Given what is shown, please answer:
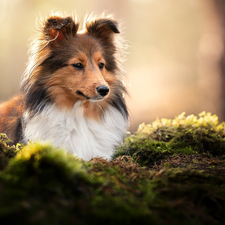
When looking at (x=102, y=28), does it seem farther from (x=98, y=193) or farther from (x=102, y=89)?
(x=98, y=193)

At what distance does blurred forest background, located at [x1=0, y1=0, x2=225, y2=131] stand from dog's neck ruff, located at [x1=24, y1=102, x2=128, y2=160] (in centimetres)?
1049

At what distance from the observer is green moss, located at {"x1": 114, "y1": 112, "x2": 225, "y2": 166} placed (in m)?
3.30

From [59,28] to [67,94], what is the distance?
92cm

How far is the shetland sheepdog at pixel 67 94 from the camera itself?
11.3 ft

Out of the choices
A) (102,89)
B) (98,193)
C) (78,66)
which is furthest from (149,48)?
(98,193)

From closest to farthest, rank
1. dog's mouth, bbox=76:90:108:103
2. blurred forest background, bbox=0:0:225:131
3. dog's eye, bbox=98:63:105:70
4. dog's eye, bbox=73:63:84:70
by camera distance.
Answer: dog's mouth, bbox=76:90:108:103 → dog's eye, bbox=73:63:84:70 → dog's eye, bbox=98:63:105:70 → blurred forest background, bbox=0:0:225:131

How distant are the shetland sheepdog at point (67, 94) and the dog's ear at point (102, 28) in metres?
0.02

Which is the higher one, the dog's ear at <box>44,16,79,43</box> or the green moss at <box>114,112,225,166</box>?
the dog's ear at <box>44,16,79,43</box>

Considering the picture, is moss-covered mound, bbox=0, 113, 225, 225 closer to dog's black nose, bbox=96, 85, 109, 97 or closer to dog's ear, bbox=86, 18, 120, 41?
dog's black nose, bbox=96, 85, 109, 97

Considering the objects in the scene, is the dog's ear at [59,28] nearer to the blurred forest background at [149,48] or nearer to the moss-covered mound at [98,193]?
the moss-covered mound at [98,193]

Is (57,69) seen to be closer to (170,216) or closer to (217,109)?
(170,216)

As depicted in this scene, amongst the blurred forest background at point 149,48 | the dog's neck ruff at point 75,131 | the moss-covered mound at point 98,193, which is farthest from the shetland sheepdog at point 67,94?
the blurred forest background at point 149,48

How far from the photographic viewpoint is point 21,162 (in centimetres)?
136

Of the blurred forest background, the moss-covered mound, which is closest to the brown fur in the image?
the moss-covered mound
